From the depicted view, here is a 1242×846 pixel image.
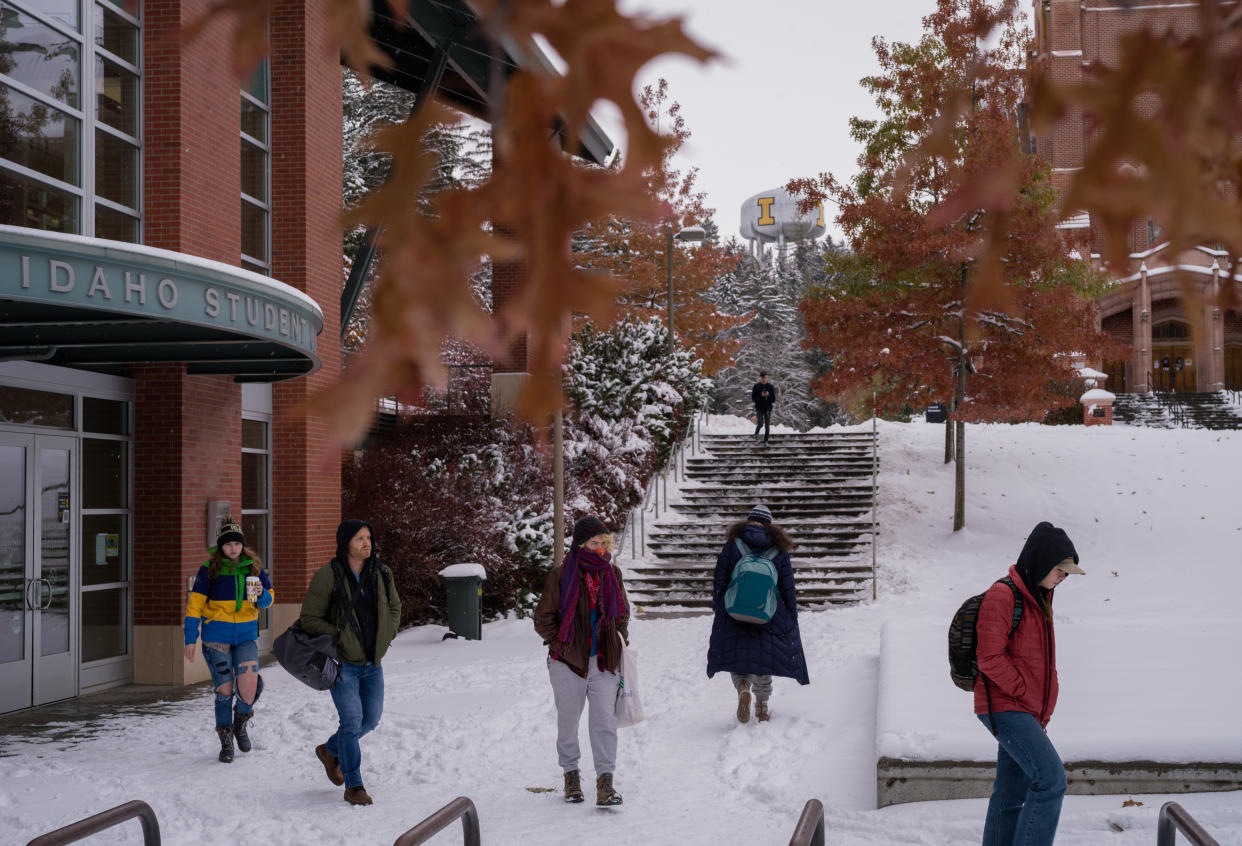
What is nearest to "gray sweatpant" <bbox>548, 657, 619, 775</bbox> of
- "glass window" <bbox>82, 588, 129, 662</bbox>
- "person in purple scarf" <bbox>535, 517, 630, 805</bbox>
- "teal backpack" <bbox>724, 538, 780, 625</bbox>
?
"person in purple scarf" <bbox>535, 517, 630, 805</bbox>

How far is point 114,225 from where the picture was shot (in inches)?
481

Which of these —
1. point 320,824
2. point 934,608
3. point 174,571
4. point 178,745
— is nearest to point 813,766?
→ point 320,824

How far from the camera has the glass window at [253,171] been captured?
15.2 metres

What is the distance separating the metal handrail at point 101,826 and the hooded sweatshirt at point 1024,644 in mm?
3671

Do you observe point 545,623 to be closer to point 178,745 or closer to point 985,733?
point 985,733

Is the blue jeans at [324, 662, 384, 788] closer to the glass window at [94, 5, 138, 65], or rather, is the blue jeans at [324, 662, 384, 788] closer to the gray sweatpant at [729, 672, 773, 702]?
the gray sweatpant at [729, 672, 773, 702]

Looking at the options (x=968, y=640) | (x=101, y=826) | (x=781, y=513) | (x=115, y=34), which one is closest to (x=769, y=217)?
(x=781, y=513)

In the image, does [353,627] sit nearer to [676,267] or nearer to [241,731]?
[241,731]

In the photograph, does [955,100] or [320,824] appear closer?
[955,100]

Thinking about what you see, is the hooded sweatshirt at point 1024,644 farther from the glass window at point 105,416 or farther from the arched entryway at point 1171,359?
the arched entryway at point 1171,359

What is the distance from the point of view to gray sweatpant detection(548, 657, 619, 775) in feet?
25.3

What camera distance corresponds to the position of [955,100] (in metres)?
1.42

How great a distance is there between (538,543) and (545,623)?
10547 millimetres

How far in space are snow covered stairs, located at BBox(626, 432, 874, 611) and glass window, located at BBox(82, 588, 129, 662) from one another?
26.9 ft
